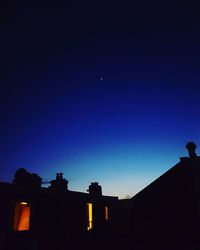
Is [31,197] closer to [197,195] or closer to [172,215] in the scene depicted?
[172,215]

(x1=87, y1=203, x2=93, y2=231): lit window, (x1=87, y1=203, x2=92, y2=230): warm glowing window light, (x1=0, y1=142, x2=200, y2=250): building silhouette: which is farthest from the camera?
(x1=87, y1=203, x2=92, y2=230): warm glowing window light

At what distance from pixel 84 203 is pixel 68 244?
13.1ft

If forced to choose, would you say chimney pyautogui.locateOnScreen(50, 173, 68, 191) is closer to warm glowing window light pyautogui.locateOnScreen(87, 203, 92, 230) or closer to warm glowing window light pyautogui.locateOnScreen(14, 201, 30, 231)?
warm glowing window light pyautogui.locateOnScreen(87, 203, 92, 230)

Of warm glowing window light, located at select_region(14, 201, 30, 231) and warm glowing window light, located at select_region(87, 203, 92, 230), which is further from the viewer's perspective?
warm glowing window light, located at select_region(87, 203, 92, 230)

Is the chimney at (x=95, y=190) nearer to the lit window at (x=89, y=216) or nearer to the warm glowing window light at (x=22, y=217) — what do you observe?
the lit window at (x=89, y=216)

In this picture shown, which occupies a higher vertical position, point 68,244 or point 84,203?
point 84,203

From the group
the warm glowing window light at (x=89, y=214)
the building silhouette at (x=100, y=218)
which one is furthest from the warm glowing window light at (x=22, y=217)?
the warm glowing window light at (x=89, y=214)

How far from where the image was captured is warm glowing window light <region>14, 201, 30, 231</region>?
16328 mm

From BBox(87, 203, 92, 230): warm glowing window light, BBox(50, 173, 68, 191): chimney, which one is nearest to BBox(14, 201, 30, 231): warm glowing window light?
BBox(50, 173, 68, 191): chimney

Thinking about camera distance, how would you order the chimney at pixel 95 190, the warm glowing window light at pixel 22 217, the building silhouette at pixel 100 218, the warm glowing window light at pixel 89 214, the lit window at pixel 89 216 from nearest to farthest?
1. the building silhouette at pixel 100 218
2. the warm glowing window light at pixel 22 217
3. the lit window at pixel 89 216
4. the warm glowing window light at pixel 89 214
5. the chimney at pixel 95 190

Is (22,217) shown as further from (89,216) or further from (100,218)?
(100,218)

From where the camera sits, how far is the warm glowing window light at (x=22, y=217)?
16.3m

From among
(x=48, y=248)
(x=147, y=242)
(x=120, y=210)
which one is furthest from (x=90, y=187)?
(x=147, y=242)

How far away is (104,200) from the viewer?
25234mm
